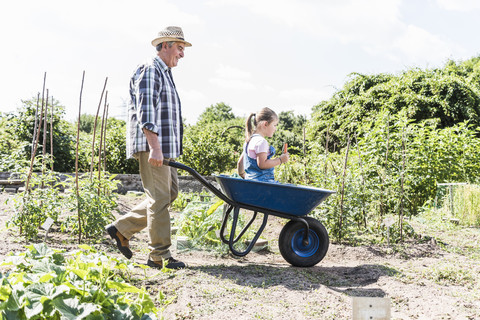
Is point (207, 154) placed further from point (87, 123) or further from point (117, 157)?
point (87, 123)

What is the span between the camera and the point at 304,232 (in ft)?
10.0

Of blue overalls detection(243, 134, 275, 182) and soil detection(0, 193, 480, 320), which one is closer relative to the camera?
soil detection(0, 193, 480, 320)

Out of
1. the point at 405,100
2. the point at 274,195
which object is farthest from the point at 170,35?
the point at 405,100

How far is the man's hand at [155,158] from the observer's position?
8.58ft

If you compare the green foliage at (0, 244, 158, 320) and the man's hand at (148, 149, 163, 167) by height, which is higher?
the man's hand at (148, 149, 163, 167)

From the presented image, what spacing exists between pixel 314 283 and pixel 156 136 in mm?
1273

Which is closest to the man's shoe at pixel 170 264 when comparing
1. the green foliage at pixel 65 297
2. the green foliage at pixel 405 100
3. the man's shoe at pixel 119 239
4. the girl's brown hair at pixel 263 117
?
the man's shoe at pixel 119 239

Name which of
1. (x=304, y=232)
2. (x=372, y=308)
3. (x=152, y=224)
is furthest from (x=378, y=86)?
(x=372, y=308)

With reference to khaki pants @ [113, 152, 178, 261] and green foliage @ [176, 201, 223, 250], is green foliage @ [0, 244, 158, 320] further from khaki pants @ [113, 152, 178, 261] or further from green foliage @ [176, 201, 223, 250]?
green foliage @ [176, 201, 223, 250]

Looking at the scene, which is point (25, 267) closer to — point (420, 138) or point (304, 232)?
point (304, 232)

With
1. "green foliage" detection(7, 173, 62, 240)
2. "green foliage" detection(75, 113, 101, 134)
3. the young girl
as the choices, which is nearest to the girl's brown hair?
the young girl

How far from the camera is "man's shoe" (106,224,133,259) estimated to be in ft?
9.48

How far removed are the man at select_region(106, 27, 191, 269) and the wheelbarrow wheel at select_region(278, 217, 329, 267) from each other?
2.36 feet

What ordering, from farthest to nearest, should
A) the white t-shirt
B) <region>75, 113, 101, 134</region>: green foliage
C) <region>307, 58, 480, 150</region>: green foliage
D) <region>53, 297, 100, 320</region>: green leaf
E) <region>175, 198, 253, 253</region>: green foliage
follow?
<region>75, 113, 101, 134</region>: green foliage, <region>307, 58, 480, 150</region>: green foliage, <region>175, 198, 253, 253</region>: green foliage, the white t-shirt, <region>53, 297, 100, 320</region>: green leaf
